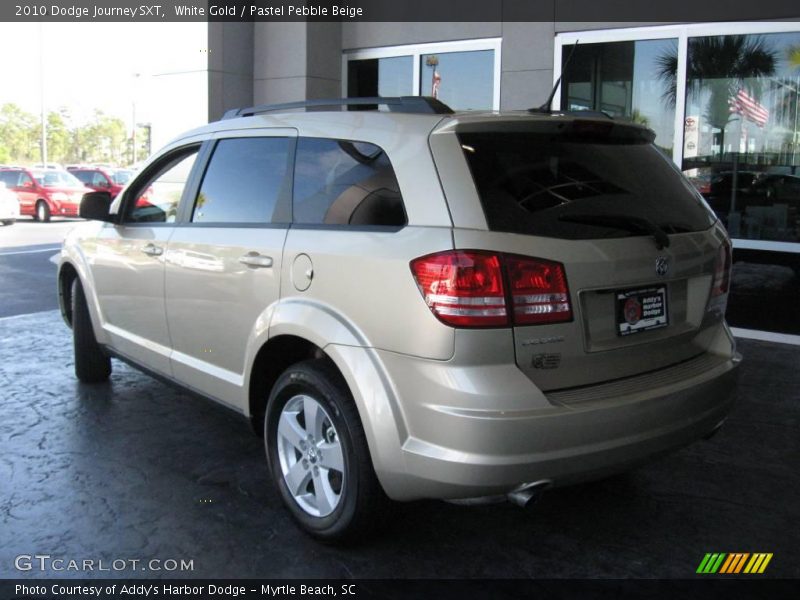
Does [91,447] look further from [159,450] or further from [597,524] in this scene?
[597,524]

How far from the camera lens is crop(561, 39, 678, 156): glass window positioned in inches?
336

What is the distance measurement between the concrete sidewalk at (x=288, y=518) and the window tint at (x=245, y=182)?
103cm

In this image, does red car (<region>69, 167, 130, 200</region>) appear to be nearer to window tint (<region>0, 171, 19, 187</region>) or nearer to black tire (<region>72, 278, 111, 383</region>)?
window tint (<region>0, 171, 19, 187</region>)

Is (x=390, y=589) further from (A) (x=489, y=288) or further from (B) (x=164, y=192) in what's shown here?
(B) (x=164, y=192)

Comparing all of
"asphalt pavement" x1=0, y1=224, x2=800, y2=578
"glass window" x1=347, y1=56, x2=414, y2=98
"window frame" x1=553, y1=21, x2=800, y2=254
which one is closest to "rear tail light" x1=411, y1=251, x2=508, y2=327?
"asphalt pavement" x1=0, y1=224, x2=800, y2=578

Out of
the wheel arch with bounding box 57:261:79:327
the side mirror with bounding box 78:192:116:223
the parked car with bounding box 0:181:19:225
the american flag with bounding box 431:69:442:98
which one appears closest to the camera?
the side mirror with bounding box 78:192:116:223

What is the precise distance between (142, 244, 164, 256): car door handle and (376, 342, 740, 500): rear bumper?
6.62ft

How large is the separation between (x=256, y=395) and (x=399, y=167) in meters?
→ 1.35

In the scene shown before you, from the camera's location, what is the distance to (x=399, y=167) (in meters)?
3.17

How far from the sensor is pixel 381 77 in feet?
35.9

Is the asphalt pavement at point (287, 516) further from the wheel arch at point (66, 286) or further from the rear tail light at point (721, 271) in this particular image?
the wheel arch at point (66, 286)

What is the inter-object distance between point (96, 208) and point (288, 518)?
251 centimetres

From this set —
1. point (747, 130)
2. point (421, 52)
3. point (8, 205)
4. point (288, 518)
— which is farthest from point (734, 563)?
point (8, 205)

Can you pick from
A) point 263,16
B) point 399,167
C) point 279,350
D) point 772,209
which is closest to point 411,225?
point 399,167
